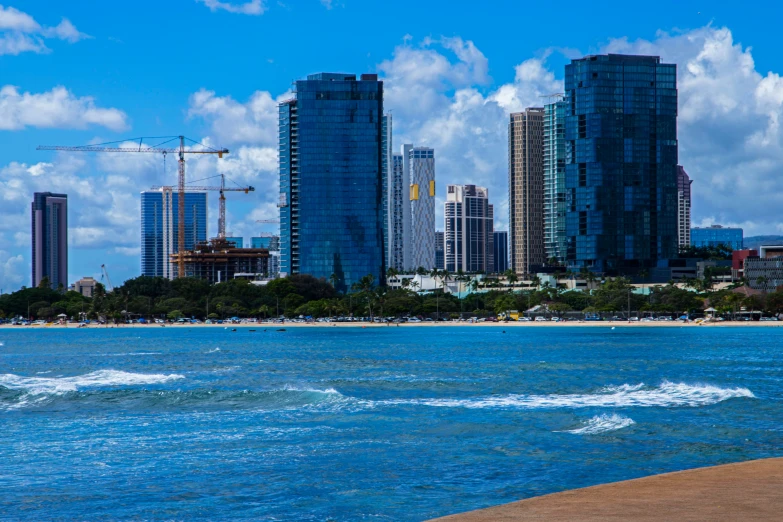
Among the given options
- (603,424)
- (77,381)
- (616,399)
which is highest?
(603,424)

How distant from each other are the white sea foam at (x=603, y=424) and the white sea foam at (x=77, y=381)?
30.5 metres

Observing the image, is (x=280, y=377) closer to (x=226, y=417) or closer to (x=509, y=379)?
(x=509, y=379)

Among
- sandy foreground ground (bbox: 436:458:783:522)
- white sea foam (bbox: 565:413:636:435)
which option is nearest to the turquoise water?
white sea foam (bbox: 565:413:636:435)

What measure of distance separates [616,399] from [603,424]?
409 inches

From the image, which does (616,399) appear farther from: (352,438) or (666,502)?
(666,502)

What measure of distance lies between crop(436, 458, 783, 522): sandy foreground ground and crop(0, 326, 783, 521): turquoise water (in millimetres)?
4744

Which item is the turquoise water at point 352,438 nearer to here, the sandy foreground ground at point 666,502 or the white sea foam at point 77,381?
the white sea foam at point 77,381

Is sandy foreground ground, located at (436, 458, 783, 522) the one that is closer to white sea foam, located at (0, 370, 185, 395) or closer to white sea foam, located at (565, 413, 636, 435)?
white sea foam, located at (565, 413, 636, 435)

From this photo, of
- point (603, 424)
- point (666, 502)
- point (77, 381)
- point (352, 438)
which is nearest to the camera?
point (666, 502)

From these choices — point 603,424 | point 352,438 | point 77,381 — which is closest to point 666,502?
point 352,438

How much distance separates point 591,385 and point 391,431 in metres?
22.9

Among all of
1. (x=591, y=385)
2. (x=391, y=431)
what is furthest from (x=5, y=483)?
(x=591, y=385)

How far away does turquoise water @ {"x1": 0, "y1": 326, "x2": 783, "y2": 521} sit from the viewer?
25.6 m

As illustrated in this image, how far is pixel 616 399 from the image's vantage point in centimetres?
4703
